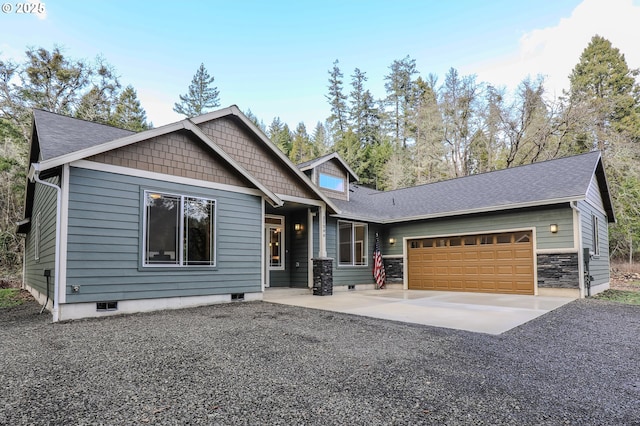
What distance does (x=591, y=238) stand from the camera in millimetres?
9906

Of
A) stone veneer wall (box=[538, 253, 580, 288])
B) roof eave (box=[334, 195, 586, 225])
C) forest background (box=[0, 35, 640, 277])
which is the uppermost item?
forest background (box=[0, 35, 640, 277])

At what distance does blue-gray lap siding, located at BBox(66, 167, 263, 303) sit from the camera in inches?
223

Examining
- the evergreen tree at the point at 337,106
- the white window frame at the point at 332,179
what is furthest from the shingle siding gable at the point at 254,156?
the evergreen tree at the point at 337,106

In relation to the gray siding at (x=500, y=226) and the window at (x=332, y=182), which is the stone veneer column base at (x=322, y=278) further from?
the gray siding at (x=500, y=226)

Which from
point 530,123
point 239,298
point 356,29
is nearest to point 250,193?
point 239,298

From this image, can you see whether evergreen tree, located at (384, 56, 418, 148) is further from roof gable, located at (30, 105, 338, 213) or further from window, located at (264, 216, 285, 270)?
roof gable, located at (30, 105, 338, 213)

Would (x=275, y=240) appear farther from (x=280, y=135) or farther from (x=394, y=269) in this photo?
(x=280, y=135)

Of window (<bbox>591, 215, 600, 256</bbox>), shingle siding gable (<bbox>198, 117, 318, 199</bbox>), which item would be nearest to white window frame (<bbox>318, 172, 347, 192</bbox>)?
shingle siding gable (<bbox>198, 117, 318, 199</bbox>)

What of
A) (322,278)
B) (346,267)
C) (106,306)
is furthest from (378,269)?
(106,306)

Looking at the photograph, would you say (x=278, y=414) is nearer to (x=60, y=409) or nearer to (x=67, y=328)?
(x=60, y=409)

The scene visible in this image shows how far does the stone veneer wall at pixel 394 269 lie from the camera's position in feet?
39.3

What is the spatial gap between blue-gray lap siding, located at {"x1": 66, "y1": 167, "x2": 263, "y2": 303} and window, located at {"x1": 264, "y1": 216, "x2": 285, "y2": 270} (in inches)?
106

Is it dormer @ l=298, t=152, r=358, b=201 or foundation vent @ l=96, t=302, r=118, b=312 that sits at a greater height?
dormer @ l=298, t=152, r=358, b=201

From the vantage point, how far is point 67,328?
4.89m
